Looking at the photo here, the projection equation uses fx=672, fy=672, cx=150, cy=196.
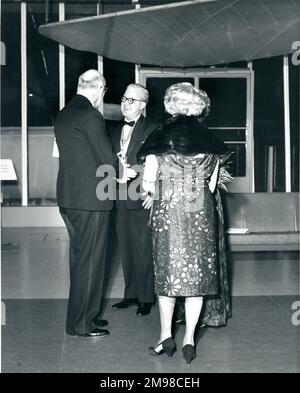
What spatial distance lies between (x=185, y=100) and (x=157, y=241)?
35.6 inches

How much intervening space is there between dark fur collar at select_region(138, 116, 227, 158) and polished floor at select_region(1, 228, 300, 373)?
1319 mm

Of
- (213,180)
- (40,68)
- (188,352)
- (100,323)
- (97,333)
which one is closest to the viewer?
(188,352)

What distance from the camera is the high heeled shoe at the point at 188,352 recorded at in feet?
13.6

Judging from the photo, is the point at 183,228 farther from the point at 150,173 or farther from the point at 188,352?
the point at 188,352

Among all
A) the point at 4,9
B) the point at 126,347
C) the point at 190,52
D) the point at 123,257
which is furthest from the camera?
the point at 4,9

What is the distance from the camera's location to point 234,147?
13422mm

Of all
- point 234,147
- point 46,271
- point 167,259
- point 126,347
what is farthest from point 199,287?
point 234,147

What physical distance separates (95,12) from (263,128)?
916cm

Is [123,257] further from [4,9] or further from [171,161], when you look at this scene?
[4,9]

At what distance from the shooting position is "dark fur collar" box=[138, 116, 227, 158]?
4168mm

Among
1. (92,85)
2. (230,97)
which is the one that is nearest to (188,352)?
(92,85)

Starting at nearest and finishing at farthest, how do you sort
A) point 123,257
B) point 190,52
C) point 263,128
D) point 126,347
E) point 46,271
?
point 126,347 < point 123,257 < point 46,271 < point 190,52 < point 263,128

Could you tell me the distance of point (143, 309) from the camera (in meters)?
5.59

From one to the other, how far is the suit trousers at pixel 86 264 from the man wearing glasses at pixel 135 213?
0.85 metres
